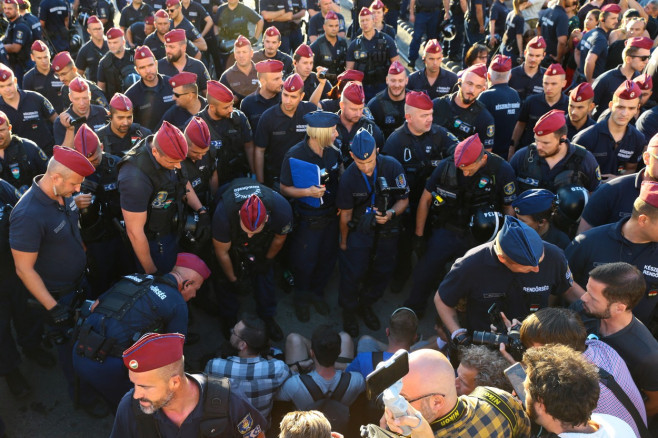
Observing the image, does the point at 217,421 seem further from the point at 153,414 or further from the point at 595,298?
the point at 595,298

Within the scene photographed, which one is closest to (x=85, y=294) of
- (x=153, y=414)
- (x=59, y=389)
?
(x=59, y=389)

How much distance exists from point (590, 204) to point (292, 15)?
686 cm

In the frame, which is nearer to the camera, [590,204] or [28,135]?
[590,204]

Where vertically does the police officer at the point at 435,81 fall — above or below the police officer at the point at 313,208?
above

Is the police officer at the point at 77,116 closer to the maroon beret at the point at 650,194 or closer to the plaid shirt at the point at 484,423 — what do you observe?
the plaid shirt at the point at 484,423

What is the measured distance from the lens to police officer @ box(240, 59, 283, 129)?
576 cm

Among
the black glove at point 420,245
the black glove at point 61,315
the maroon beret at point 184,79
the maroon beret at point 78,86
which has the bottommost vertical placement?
the black glove at point 420,245

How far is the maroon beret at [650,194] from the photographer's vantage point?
3350 mm

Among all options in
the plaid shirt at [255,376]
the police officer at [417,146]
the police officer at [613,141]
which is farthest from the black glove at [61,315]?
the police officer at [613,141]

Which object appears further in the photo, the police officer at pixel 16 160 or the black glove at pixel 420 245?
the black glove at pixel 420 245

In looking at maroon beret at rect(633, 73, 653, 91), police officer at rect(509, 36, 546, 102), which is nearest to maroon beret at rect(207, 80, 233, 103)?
police officer at rect(509, 36, 546, 102)

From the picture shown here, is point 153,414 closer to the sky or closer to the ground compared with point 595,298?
closer to the ground

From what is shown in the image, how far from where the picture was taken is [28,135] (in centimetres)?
566

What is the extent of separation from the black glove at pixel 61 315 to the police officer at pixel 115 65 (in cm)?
401
